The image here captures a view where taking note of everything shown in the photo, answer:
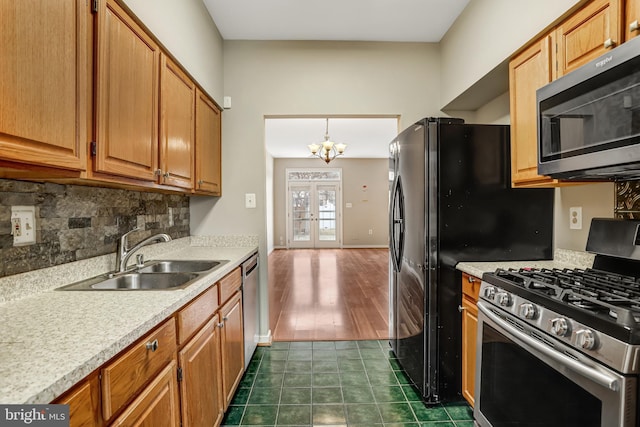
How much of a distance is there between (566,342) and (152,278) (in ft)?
5.92

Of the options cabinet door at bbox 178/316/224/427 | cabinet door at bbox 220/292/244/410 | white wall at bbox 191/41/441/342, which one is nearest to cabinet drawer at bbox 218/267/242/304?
cabinet door at bbox 220/292/244/410

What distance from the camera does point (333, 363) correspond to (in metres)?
2.40

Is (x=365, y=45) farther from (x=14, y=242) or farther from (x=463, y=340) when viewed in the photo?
(x=14, y=242)

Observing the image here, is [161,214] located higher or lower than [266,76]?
lower

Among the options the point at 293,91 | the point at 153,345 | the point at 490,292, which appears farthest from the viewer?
the point at 293,91

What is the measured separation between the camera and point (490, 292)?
142cm

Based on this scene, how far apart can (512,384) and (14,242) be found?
6.45 feet

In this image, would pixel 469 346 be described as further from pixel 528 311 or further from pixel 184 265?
pixel 184 265

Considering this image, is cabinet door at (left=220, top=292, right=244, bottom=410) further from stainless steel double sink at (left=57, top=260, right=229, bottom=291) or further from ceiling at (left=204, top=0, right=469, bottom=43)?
ceiling at (left=204, top=0, right=469, bottom=43)

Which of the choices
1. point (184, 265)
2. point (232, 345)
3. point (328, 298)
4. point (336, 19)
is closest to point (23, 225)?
point (184, 265)

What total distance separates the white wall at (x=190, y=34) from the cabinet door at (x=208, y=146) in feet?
0.37

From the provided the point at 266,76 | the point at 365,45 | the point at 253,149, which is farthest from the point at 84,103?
the point at 365,45

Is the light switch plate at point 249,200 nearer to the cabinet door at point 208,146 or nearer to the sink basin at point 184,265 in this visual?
the cabinet door at point 208,146

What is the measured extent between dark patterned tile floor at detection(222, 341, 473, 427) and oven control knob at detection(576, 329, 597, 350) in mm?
1116
